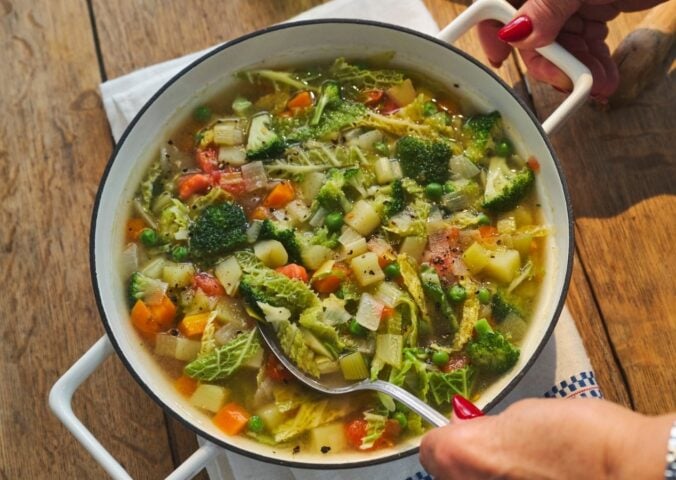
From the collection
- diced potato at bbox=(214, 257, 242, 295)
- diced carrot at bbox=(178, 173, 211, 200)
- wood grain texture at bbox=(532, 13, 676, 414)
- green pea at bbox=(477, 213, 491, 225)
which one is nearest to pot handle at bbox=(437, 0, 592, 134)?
green pea at bbox=(477, 213, 491, 225)

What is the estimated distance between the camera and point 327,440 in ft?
7.93

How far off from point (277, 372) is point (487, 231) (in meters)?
0.88

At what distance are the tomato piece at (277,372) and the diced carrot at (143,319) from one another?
1.38ft

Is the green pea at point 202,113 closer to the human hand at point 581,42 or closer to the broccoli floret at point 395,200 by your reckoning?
the broccoli floret at point 395,200

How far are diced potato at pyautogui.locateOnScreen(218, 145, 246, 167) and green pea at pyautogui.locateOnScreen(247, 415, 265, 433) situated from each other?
2.98 feet

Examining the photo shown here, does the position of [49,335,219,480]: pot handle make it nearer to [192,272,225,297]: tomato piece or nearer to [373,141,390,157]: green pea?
[192,272,225,297]: tomato piece

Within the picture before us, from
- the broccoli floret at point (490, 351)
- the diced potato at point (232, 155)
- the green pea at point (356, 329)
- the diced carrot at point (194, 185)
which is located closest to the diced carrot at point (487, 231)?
the broccoli floret at point (490, 351)

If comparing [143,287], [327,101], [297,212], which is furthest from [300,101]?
[143,287]

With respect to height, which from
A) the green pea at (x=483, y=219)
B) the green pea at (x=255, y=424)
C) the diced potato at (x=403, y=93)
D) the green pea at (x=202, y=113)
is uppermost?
the diced potato at (x=403, y=93)

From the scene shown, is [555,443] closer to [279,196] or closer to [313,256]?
[313,256]

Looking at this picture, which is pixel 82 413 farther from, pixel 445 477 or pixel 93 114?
pixel 445 477

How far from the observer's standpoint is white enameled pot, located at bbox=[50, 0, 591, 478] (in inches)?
91.0

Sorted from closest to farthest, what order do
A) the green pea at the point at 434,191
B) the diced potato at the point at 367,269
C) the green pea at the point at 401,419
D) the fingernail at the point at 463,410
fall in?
the fingernail at the point at 463,410
the green pea at the point at 401,419
the diced potato at the point at 367,269
the green pea at the point at 434,191

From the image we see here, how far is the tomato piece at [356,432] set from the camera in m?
2.42
